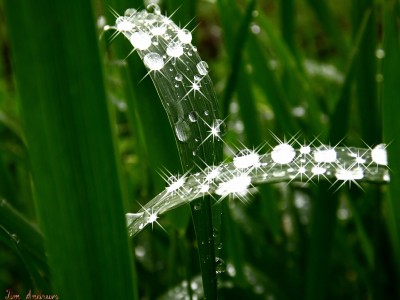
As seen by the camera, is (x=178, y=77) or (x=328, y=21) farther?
(x=328, y=21)

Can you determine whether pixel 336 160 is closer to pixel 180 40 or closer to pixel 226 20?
pixel 180 40

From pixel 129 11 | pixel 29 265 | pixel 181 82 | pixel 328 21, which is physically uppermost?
pixel 328 21

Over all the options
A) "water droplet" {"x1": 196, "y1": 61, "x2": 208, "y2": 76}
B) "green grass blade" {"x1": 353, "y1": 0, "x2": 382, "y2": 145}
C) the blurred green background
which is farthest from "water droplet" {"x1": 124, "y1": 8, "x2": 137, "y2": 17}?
"green grass blade" {"x1": 353, "y1": 0, "x2": 382, "y2": 145}

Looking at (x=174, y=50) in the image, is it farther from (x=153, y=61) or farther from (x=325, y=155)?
(x=325, y=155)

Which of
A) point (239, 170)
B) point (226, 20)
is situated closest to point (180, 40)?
point (239, 170)

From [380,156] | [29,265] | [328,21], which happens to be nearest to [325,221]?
[380,156]

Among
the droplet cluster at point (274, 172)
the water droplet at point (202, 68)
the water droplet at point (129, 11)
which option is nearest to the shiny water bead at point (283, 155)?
the droplet cluster at point (274, 172)

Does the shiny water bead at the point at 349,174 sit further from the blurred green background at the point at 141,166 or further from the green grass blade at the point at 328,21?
the green grass blade at the point at 328,21
